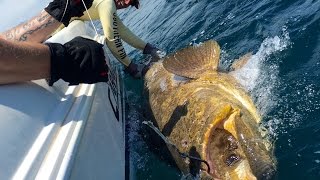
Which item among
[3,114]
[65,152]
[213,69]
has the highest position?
[3,114]

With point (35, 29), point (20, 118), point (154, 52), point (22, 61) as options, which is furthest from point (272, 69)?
point (20, 118)

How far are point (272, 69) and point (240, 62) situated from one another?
1.60ft

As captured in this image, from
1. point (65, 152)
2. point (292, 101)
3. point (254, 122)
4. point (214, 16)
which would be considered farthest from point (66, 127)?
point (214, 16)

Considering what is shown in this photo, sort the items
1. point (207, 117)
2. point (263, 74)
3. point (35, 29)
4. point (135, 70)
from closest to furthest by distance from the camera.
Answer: point (207, 117) < point (35, 29) < point (263, 74) < point (135, 70)

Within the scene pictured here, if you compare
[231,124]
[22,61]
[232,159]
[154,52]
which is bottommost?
[154,52]

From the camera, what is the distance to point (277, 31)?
6.26 meters

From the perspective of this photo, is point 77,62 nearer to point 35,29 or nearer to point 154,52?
point 35,29

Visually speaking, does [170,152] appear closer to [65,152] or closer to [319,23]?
[65,152]

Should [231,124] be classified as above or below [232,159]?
above

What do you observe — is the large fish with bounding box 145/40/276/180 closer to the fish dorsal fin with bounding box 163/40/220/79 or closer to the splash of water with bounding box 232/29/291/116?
the fish dorsal fin with bounding box 163/40/220/79

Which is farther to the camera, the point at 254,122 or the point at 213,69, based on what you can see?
the point at 213,69

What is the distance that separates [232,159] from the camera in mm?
3234

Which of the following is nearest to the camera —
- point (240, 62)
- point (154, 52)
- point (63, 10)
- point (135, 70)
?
point (63, 10)

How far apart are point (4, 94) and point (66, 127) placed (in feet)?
1.54
